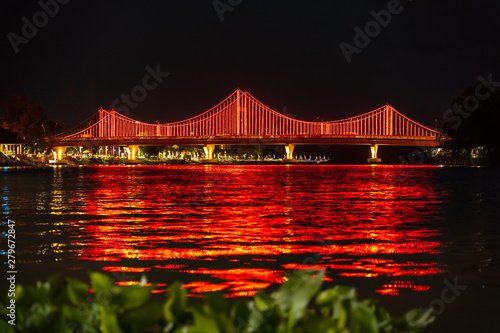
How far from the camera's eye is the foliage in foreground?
1925 mm

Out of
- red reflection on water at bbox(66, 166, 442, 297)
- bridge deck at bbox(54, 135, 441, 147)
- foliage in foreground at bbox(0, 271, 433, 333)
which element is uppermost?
bridge deck at bbox(54, 135, 441, 147)

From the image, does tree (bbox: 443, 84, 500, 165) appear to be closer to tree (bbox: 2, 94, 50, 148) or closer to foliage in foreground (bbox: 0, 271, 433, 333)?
tree (bbox: 2, 94, 50, 148)

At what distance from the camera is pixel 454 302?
7.42 m

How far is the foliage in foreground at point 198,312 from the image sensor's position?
192cm

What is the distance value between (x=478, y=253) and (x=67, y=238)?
779 centimetres

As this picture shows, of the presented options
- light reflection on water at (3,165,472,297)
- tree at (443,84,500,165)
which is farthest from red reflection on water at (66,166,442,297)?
tree at (443,84,500,165)

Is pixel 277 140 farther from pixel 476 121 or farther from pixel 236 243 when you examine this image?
pixel 236 243

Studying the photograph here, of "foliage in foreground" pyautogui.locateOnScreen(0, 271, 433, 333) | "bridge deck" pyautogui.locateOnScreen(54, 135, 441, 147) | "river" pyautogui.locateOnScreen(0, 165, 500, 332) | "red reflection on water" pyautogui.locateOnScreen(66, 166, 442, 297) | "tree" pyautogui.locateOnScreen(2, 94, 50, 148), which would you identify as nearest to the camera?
"foliage in foreground" pyautogui.locateOnScreen(0, 271, 433, 333)

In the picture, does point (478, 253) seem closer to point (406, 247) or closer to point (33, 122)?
point (406, 247)

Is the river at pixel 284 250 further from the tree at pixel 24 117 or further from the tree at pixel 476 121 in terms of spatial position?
the tree at pixel 24 117

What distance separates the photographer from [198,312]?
72.3 inches

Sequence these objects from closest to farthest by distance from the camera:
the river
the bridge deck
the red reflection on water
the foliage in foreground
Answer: the foliage in foreground
the river
the red reflection on water
the bridge deck

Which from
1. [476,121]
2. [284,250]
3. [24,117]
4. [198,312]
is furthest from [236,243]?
[24,117]

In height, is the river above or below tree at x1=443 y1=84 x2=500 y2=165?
below
